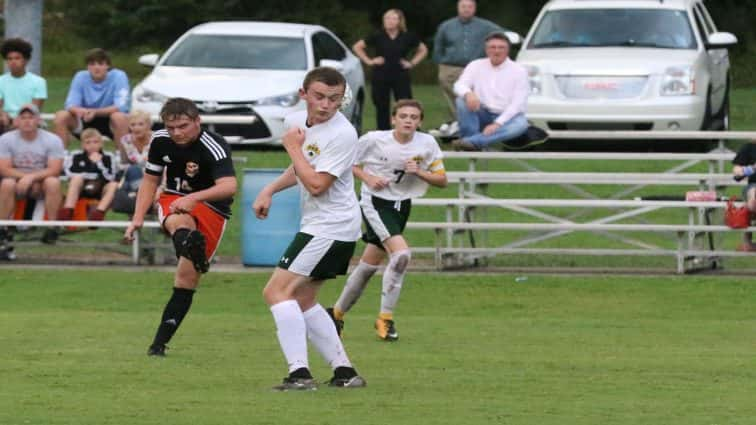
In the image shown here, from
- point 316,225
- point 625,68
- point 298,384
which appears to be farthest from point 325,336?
point 625,68

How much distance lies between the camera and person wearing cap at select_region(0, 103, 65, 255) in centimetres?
1734

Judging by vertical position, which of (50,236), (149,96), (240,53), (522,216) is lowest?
(50,236)

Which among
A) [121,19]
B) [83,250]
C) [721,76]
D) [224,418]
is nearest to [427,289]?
[83,250]

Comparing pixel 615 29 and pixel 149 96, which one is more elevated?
pixel 615 29

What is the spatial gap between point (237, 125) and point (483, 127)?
4575 millimetres

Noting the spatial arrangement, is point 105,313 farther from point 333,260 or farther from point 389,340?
point 333,260

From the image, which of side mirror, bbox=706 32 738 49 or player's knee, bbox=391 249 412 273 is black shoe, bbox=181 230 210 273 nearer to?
player's knee, bbox=391 249 412 273

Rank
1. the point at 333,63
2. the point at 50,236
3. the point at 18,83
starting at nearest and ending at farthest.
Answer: the point at 50,236 < the point at 18,83 < the point at 333,63

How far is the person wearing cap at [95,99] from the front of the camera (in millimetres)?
19391

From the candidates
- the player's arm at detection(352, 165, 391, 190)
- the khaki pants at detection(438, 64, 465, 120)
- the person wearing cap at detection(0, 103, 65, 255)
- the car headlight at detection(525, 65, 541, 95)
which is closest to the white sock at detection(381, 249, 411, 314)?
the player's arm at detection(352, 165, 391, 190)

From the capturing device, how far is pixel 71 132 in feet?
64.8

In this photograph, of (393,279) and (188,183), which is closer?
(188,183)

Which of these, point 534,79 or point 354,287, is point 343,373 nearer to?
point 354,287

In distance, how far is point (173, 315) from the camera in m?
11.3
